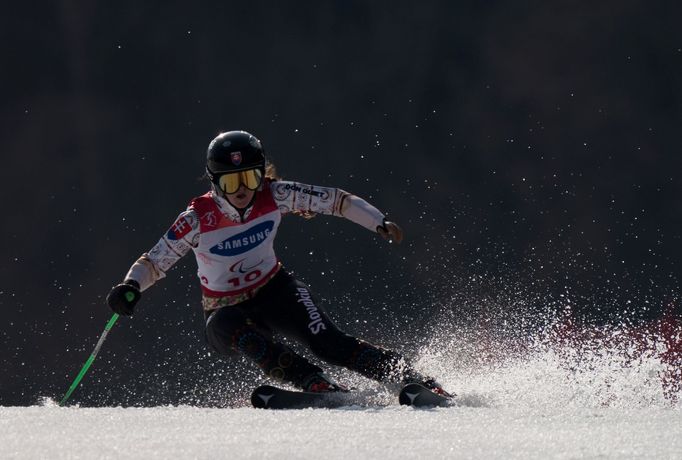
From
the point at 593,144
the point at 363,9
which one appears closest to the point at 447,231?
the point at 593,144

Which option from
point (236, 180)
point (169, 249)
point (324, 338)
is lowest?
point (324, 338)

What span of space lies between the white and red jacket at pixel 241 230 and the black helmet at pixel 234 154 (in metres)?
0.17

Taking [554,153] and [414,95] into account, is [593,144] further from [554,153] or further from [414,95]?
[414,95]

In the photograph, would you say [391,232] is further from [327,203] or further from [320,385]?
[320,385]

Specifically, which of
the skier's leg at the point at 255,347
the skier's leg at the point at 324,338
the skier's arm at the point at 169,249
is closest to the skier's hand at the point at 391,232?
the skier's leg at the point at 324,338

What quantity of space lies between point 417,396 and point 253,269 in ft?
3.84

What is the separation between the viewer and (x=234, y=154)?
4.61m

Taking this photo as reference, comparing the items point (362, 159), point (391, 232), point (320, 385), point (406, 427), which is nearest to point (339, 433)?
point (406, 427)

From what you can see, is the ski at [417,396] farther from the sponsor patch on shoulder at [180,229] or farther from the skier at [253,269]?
the sponsor patch on shoulder at [180,229]

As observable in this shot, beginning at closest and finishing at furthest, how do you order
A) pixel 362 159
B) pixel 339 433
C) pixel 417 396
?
1. pixel 339 433
2. pixel 417 396
3. pixel 362 159

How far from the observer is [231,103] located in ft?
34.7

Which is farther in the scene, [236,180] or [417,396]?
[236,180]

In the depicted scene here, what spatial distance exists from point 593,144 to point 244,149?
603 cm

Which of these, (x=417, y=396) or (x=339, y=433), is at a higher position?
(x=417, y=396)
